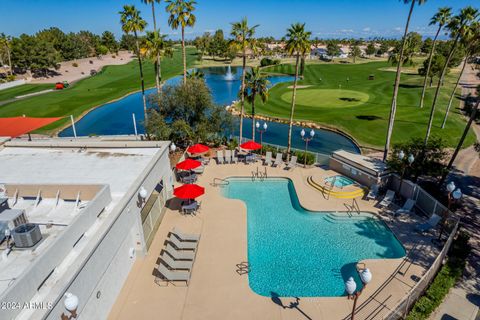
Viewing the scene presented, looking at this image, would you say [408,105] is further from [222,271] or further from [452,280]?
[222,271]

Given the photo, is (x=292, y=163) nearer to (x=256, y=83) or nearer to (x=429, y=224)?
(x=256, y=83)

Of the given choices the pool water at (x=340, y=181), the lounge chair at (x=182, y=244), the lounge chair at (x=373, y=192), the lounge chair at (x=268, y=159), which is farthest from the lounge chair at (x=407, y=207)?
the lounge chair at (x=182, y=244)

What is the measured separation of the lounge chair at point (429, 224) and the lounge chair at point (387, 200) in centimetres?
298

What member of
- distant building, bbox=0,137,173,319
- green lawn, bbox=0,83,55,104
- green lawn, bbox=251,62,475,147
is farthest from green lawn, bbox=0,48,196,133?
green lawn, bbox=251,62,475,147

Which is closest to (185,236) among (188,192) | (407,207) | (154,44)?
(188,192)

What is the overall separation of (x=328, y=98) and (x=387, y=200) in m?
43.5

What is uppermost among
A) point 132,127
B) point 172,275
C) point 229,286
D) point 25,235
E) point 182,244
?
point 25,235

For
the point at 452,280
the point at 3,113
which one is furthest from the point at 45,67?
the point at 452,280

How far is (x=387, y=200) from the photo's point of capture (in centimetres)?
2167

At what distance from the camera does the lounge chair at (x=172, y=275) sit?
582 inches

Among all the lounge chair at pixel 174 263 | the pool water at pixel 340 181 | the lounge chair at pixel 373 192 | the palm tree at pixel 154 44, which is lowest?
the lounge chair at pixel 174 263

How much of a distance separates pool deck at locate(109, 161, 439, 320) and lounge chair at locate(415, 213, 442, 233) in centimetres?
43

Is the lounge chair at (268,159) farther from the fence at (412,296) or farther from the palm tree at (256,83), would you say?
the fence at (412,296)

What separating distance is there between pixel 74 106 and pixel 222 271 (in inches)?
2176
